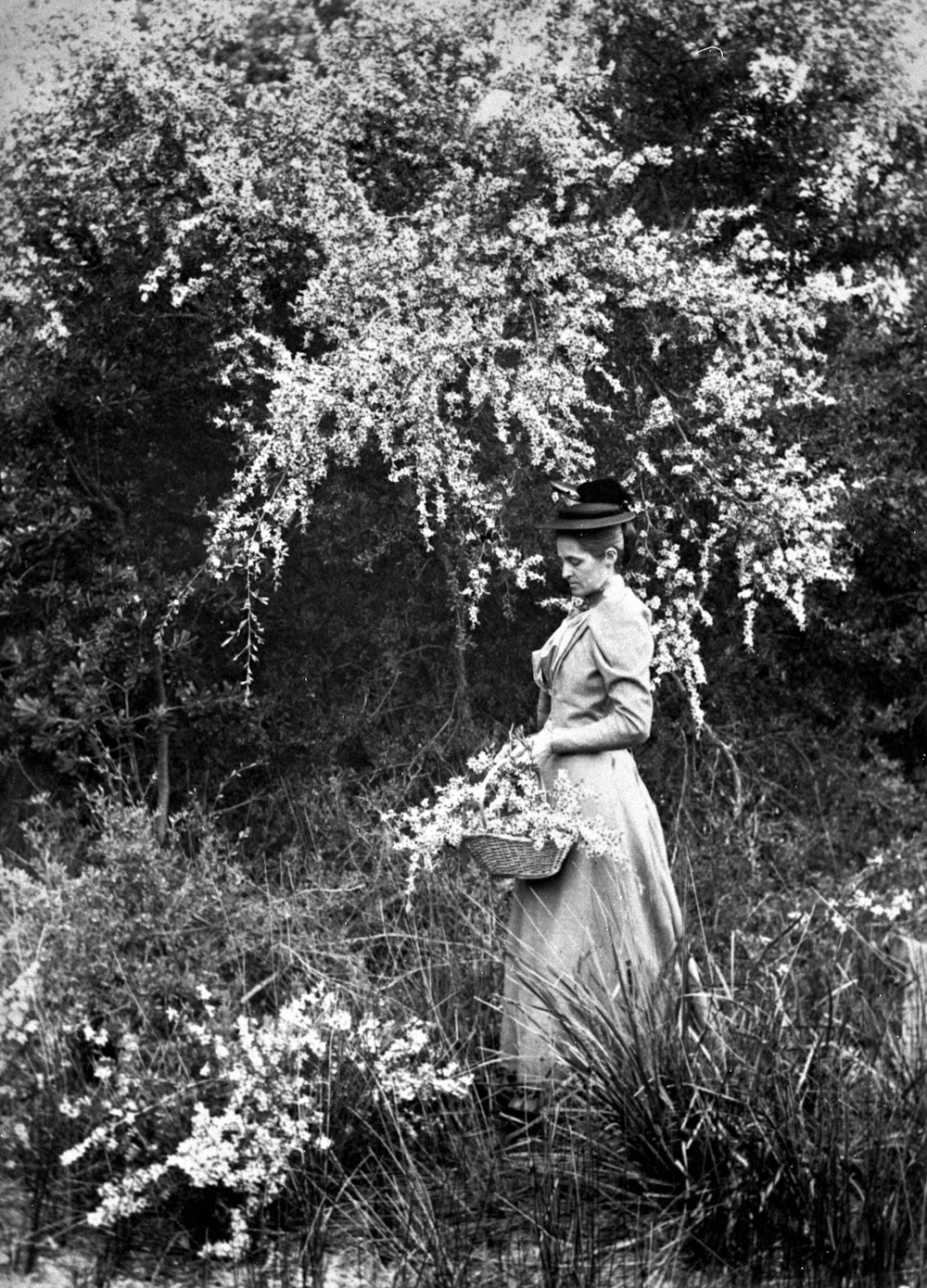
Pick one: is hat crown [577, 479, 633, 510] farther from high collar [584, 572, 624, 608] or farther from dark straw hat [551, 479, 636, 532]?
high collar [584, 572, 624, 608]

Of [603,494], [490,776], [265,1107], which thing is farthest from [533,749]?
[265,1107]

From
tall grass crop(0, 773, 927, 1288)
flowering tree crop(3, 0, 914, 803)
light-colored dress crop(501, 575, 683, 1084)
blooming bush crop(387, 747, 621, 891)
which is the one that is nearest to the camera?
tall grass crop(0, 773, 927, 1288)

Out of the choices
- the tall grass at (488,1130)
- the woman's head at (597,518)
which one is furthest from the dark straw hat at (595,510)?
the tall grass at (488,1130)

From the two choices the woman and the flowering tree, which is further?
the flowering tree

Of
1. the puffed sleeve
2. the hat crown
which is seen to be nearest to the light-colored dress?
the puffed sleeve

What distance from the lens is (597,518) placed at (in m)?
4.19

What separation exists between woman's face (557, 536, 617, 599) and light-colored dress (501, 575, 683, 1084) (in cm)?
4

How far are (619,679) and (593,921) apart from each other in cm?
68

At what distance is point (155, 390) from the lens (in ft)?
22.6

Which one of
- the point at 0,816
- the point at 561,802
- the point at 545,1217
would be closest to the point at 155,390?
the point at 0,816

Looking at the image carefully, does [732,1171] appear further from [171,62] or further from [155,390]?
[171,62]

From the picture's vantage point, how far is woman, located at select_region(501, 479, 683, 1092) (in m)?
4.11

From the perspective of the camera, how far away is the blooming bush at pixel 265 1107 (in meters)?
3.47

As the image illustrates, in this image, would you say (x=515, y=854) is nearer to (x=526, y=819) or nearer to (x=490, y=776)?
(x=526, y=819)
